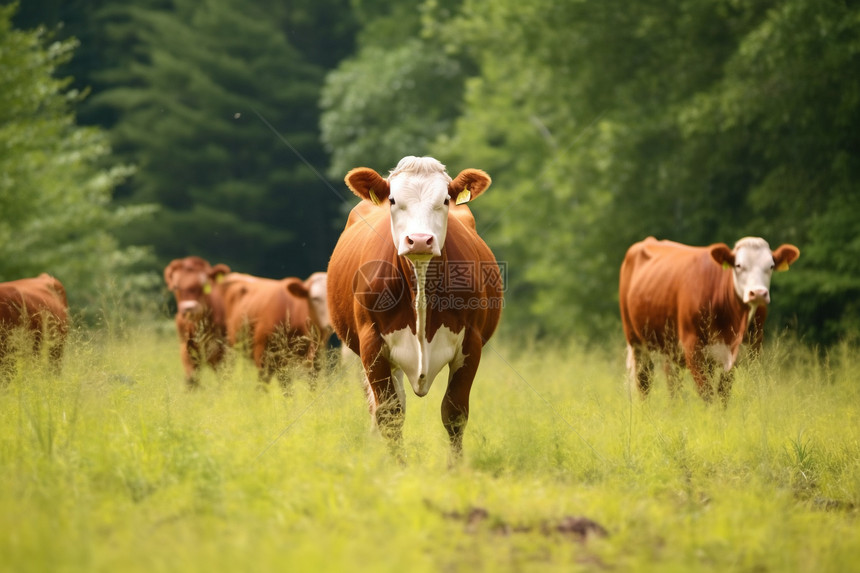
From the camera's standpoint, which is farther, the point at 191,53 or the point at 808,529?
the point at 191,53

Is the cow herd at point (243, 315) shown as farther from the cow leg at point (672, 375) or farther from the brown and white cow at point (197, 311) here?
the cow leg at point (672, 375)

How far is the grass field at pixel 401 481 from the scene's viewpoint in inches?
150

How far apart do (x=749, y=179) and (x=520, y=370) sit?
616 cm

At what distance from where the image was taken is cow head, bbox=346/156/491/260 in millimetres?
5520

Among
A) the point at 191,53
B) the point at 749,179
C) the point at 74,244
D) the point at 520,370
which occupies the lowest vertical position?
the point at 520,370

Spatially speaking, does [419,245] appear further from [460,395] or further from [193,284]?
[193,284]

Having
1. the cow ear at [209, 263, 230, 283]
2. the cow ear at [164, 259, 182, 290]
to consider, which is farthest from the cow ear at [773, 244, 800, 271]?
the cow ear at [164, 259, 182, 290]

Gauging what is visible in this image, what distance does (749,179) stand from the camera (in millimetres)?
15250

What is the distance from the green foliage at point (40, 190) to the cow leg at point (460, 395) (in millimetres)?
9376

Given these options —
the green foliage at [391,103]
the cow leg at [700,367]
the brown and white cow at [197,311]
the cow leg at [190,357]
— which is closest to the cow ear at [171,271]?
the brown and white cow at [197,311]

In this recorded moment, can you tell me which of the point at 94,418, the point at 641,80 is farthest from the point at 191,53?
the point at 94,418

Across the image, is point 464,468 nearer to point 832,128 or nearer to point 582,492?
point 582,492

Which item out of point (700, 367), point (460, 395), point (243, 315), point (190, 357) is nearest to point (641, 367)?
point (700, 367)

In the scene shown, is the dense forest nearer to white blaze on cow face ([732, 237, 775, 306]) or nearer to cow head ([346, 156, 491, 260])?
Result: white blaze on cow face ([732, 237, 775, 306])
